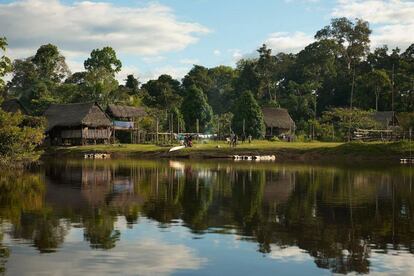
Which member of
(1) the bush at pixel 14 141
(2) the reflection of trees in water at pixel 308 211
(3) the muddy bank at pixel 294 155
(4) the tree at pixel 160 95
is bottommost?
(2) the reflection of trees in water at pixel 308 211

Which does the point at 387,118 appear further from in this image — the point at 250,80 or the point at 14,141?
the point at 14,141

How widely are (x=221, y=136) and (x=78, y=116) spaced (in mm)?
18572

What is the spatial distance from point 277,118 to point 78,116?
28.5m

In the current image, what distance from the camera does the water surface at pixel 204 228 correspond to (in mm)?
12539

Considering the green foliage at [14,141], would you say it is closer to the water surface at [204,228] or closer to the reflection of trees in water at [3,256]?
the water surface at [204,228]

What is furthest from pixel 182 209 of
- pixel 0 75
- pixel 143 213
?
pixel 0 75

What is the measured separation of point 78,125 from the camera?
6706cm

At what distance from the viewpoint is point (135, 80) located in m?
94.7

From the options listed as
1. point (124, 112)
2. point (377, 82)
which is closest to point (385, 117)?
point (377, 82)

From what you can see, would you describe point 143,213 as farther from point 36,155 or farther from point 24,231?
point 36,155

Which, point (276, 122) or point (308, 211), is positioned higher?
point (276, 122)

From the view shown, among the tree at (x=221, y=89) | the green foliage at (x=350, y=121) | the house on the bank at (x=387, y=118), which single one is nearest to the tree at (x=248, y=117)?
the green foliage at (x=350, y=121)

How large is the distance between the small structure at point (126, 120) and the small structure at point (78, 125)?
6.65ft

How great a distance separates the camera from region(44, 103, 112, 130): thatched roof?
66.9 metres
